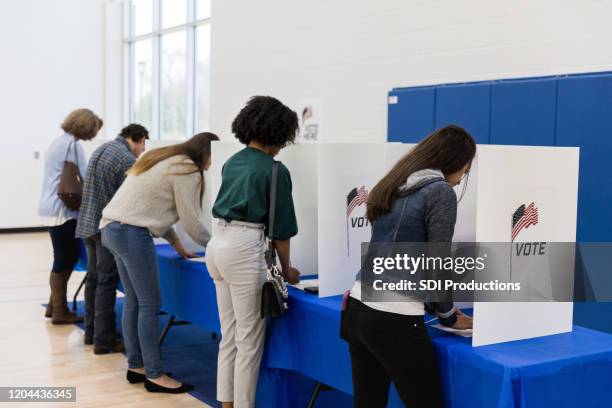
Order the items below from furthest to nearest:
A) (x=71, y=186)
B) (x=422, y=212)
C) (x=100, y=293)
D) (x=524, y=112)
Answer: (x=71, y=186), (x=100, y=293), (x=524, y=112), (x=422, y=212)

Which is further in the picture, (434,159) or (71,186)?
(71,186)

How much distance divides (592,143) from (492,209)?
6.02 feet

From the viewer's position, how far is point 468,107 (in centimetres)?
414

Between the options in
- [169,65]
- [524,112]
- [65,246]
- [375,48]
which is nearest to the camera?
[524,112]

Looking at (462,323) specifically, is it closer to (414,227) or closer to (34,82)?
(414,227)

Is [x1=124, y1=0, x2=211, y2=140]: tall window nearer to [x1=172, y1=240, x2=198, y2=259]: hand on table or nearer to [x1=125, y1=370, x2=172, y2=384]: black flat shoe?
[x1=172, y1=240, x2=198, y2=259]: hand on table

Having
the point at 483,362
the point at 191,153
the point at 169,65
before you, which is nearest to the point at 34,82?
the point at 169,65

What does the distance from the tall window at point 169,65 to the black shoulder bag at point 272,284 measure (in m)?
5.96

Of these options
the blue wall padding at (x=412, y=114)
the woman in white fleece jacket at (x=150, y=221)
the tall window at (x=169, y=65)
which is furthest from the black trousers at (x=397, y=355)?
the tall window at (x=169, y=65)

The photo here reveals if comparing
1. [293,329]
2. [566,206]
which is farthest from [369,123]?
[566,206]

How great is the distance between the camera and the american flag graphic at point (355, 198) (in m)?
2.56

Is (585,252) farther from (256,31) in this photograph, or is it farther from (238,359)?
(256,31)

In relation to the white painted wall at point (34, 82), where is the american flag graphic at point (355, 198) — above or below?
below

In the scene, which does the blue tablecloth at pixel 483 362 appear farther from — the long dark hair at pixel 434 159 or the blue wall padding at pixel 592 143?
the blue wall padding at pixel 592 143
